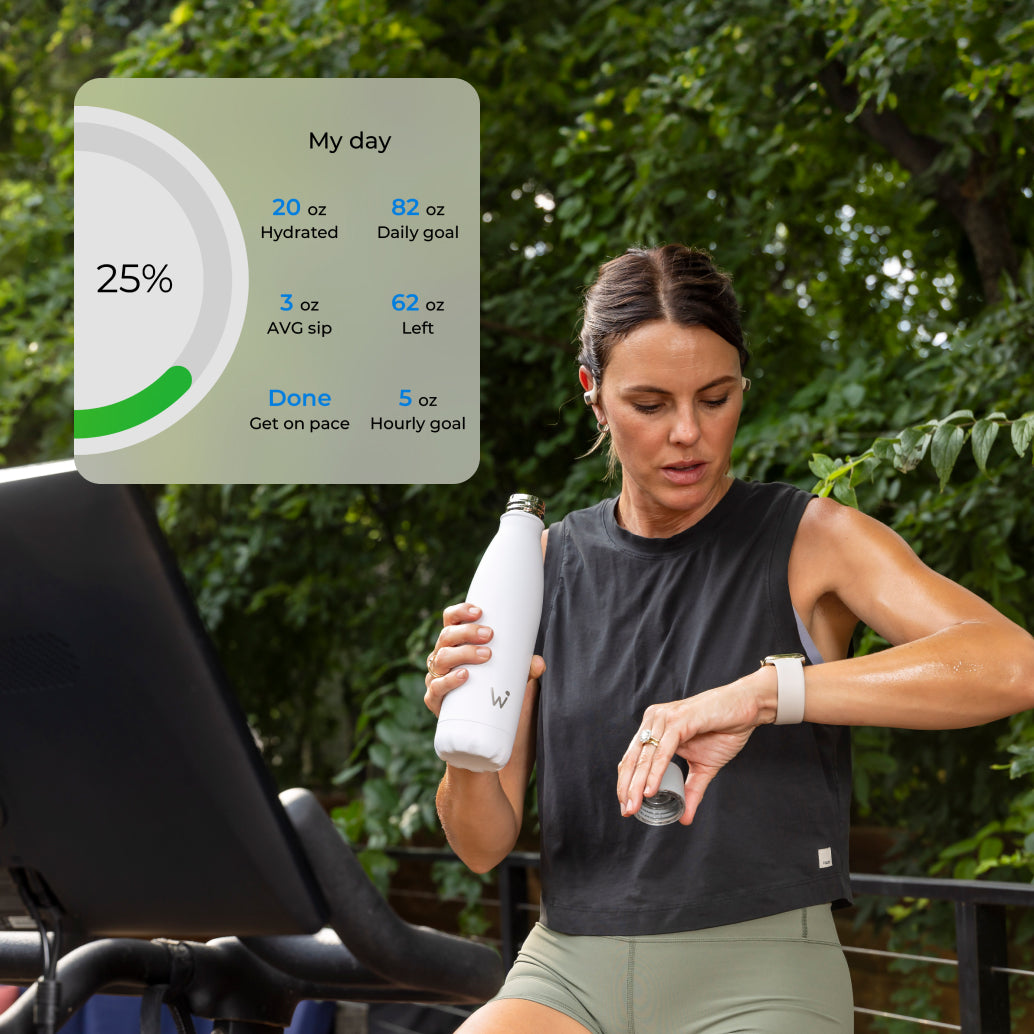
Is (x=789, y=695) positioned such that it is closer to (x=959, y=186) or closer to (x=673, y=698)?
(x=673, y=698)

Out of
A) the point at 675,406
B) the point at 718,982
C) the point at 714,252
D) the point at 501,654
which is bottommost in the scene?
the point at 718,982

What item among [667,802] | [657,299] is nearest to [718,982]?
[667,802]

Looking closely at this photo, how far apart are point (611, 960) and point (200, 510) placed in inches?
110

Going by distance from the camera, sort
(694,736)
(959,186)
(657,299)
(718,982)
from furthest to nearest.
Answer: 1. (959,186)
2. (657,299)
3. (718,982)
4. (694,736)

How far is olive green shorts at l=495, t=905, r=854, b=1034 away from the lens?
99 cm

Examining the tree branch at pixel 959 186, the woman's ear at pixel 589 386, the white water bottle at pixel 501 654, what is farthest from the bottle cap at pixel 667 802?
the tree branch at pixel 959 186

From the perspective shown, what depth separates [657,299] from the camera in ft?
3.66

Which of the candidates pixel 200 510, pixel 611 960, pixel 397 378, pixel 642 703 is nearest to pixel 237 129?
pixel 397 378

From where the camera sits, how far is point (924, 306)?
3.16 meters

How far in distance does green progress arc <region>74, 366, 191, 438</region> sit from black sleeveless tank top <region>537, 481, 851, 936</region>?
0.41 meters

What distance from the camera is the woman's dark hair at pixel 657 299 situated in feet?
3.63

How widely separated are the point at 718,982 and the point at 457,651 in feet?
1.22

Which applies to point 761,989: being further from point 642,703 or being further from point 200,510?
point 200,510

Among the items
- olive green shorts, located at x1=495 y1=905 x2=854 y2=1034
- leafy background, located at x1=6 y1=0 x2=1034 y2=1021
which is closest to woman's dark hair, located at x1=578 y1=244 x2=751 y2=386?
olive green shorts, located at x1=495 y1=905 x2=854 y2=1034
